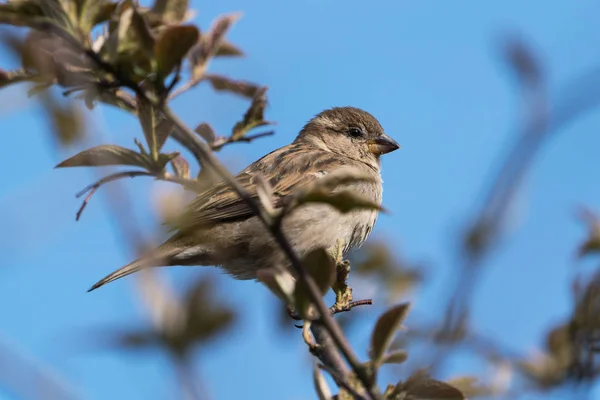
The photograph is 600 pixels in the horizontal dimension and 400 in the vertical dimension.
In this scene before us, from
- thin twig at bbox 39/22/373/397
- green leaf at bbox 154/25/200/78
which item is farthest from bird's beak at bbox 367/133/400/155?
thin twig at bbox 39/22/373/397

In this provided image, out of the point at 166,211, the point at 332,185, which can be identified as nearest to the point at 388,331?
the point at 332,185

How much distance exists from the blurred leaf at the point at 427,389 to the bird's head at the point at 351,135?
4.09 meters

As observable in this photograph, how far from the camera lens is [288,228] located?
4656mm

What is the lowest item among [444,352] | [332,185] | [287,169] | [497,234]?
[444,352]

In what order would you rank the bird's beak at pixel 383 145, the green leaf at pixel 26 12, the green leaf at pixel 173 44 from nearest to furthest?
the green leaf at pixel 173 44 < the green leaf at pixel 26 12 < the bird's beak at pixel 383 145

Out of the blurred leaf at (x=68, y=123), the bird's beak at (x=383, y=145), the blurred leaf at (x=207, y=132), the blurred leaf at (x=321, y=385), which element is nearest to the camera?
the blurred leaf at (x=321, y=385)

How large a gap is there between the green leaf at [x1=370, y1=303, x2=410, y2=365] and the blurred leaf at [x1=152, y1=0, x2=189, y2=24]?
182cm

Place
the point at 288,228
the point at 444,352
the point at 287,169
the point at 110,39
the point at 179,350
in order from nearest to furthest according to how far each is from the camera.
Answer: the point at 179,350 < the point at 444,352 < the point at 110,39 < the point at 288,228 < the point at 287,169

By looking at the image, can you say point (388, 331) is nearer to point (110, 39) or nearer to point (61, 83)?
point (110, 39)

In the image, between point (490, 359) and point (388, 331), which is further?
point (490, 359)

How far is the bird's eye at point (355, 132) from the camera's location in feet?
19.6

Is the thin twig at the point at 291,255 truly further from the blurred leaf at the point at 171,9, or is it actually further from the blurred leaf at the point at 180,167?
the blurred leaf at the point at 180,167

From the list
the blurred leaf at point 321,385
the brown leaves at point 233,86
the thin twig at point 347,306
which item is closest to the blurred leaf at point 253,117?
the brown leaves at point 233,86

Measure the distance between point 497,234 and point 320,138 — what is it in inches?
187
